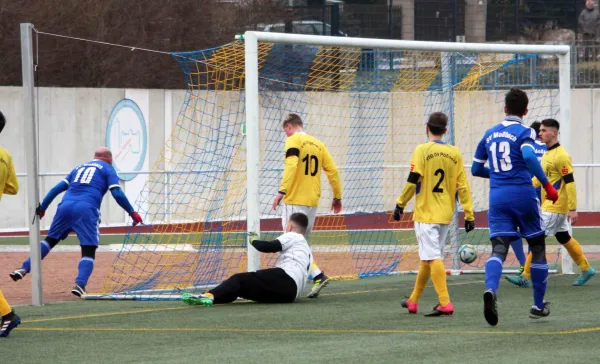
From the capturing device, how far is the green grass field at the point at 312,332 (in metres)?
8.48

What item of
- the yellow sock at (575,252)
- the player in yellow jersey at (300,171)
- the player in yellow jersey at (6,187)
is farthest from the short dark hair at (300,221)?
the yellow sock at (575,252)

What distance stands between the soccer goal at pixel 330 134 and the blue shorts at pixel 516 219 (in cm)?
320

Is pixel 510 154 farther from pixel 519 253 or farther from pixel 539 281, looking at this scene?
pixel 519 253

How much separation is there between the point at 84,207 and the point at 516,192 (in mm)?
5592

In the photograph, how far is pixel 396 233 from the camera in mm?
19859

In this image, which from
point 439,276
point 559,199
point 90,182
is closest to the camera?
point 439,276

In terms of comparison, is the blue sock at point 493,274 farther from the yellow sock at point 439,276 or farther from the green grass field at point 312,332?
the yellow sock at point 439,276

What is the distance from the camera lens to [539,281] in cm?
1038

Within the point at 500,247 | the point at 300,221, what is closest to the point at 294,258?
the point at 300,221

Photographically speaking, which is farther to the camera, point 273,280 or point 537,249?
point 273,280

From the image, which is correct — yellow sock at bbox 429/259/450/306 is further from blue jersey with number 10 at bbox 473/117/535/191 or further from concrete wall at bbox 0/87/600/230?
concrete wall at bbox 0/87/600/230

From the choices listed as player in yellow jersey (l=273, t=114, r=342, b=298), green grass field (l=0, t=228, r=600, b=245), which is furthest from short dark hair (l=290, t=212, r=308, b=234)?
green grass field (l=0, t=228, r=600, b=245)

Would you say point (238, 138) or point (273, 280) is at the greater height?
point (238, 138)

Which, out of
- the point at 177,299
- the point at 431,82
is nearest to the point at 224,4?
the point at 431,82
